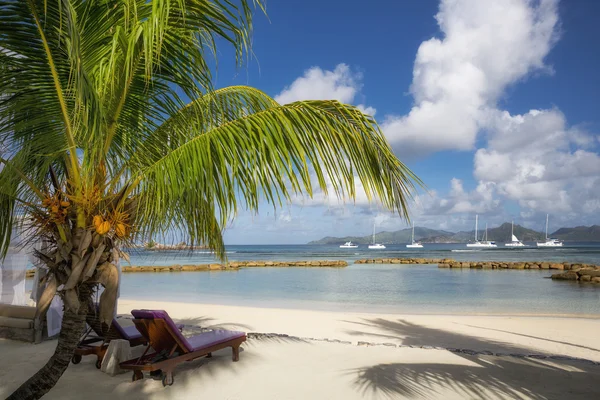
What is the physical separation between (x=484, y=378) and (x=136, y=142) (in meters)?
4.57

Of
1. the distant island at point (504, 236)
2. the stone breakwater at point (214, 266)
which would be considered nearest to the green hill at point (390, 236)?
the distant island at point (504, 236)

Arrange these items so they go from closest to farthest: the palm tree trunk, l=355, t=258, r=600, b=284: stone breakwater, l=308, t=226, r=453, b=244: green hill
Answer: the palm tree trunk < l=355, t=258, r=600, b=284: stone breakwater < l=308, t=226, r=453, b=244: green hill

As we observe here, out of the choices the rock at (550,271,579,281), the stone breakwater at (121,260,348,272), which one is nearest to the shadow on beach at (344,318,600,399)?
the rock at (550,271,579,281)

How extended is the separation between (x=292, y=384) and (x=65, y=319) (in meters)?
2.45

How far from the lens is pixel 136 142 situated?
3871mm

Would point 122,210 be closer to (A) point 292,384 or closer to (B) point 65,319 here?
(B) point 65,319

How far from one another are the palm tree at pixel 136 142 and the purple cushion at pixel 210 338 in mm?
1667

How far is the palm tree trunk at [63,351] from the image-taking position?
11.4 ft

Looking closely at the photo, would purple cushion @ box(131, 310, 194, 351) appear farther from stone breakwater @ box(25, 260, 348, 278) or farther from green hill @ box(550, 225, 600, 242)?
green hill @ box(550, 225, 600, 242)

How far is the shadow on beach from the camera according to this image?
4480 millimetres

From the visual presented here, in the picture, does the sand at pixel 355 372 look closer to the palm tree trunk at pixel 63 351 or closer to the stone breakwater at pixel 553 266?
the palm tree trunk at pixel 63 351

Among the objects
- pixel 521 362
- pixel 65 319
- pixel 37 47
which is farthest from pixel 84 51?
pixel 521 362

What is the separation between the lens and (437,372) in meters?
5.24

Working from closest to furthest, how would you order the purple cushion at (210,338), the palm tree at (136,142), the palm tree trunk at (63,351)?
the palm tree at (136,142)
the palm tree trunk at (63,351)
the purple cushion at (210,338)
